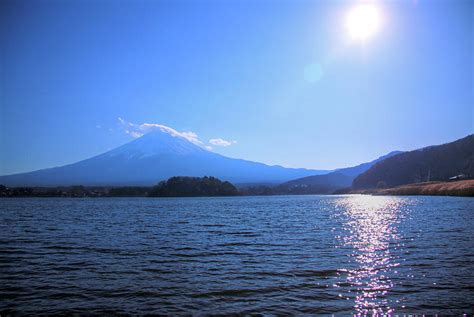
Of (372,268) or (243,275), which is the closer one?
(243,275)

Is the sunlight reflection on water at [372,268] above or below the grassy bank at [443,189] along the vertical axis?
below

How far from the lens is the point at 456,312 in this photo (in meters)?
10.6

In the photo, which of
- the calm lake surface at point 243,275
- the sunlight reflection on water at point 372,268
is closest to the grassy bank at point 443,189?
the calm lake surface at point 243,275

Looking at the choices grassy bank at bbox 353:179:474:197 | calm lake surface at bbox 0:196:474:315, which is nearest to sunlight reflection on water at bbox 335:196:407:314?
calm lake surface at bbox 0:196:474:315

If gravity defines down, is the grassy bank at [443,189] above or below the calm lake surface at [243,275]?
above

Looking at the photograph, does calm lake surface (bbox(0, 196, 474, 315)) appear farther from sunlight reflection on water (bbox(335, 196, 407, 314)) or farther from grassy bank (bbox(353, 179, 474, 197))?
grassy bank (bbox(353, 179, 474, 197))

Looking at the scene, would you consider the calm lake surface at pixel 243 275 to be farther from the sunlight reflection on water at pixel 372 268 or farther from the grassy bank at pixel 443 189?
the grassy bank at pixel 443 189

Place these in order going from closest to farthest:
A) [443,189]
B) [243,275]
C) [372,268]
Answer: [243,275]
[372,268]
[443,189]

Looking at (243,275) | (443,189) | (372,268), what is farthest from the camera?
(443,189)

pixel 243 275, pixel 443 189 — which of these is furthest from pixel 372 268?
pixel 443 189

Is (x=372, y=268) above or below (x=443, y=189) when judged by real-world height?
below

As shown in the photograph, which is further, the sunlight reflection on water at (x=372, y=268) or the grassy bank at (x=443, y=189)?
the grassy bank at (x=443, y=189)

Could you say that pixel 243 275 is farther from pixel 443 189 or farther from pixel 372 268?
pixel 443 189

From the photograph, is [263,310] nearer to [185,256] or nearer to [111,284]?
[111,284]
